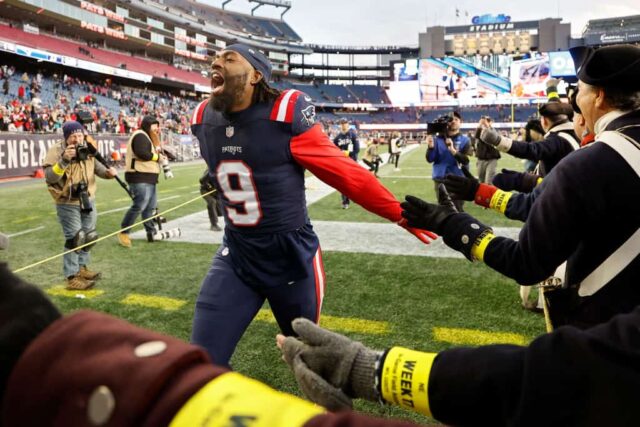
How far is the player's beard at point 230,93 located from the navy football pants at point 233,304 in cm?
84

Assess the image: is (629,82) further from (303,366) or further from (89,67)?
(89,67)

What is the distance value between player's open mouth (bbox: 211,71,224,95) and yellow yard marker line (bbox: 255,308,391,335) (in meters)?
2.40

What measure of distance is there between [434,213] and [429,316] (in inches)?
106

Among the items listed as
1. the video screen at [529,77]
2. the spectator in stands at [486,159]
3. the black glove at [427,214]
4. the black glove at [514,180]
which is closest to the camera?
the black glove at [427,214]

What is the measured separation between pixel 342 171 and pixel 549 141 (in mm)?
2837

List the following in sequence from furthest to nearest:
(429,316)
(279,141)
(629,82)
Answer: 1. (429,316)
2. (279,141)
3. (629,82)

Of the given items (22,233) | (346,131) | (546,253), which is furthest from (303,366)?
(346,131)

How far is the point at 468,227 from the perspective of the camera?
182 cm

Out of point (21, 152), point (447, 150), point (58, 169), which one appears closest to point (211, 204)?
point (58, 169)

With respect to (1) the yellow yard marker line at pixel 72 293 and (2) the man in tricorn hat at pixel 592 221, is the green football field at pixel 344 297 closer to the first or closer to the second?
(1) the yellow yard marker line at pixel 72 293

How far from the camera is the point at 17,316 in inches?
25.3

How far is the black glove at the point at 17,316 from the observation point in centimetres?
61

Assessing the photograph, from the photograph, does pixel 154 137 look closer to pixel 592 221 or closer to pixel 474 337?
pixel 474 337

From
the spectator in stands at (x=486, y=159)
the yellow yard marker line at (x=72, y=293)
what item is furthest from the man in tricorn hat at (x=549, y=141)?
the spectator in stands at (x=486, y=159)
